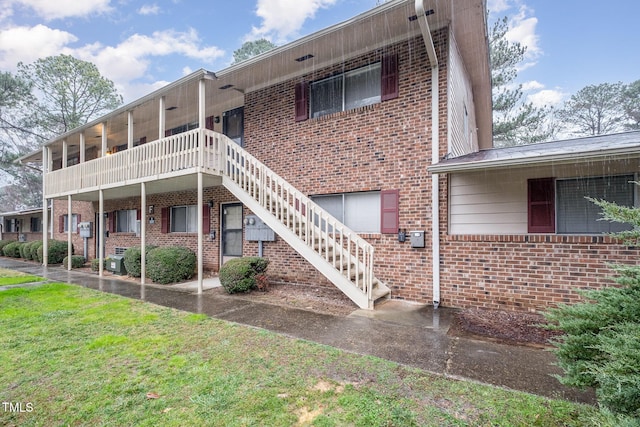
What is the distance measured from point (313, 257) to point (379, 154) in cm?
264

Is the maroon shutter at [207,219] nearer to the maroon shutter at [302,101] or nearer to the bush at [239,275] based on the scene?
the bush at [239,275]

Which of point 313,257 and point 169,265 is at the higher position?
point 313,257

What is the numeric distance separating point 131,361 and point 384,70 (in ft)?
22.0

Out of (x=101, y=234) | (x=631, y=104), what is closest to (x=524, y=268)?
(x=101, y=234)

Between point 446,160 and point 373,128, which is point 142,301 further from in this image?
point 446,160

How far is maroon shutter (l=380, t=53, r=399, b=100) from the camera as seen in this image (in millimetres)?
6703

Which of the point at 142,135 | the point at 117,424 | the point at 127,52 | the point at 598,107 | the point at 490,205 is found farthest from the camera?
the point at 127,52

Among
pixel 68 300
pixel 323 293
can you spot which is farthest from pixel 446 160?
pixel 68 300

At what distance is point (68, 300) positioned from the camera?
21.2 feet

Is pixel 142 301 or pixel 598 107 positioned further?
pixel 598 107

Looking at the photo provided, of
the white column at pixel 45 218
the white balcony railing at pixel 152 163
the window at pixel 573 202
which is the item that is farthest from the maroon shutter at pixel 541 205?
the white column at pixel 45 218

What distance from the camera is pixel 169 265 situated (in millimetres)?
8594

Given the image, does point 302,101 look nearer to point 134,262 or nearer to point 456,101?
point 456,101

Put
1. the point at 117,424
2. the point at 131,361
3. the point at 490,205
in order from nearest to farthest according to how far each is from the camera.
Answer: the point at 117,424 → the point at 131,361 → the point at 490,205
